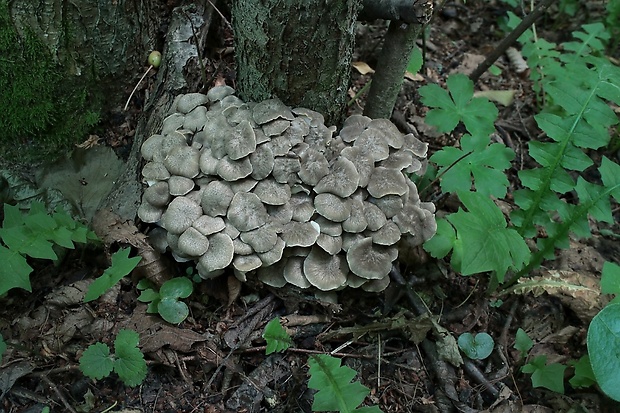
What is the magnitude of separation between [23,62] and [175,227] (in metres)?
1.51

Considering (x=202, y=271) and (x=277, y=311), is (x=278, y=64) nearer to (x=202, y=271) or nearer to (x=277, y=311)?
(x=202, y=271)

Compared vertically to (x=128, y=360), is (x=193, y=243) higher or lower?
higher

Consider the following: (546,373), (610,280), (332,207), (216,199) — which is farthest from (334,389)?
(610,280)

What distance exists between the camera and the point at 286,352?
3.07m

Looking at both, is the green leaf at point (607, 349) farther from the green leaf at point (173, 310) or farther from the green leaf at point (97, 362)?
the green leaf at point (97, 362)

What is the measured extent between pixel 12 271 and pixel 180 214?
92 cm

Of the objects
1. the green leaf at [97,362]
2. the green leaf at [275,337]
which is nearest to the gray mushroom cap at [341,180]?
the green leaf at [275,337]

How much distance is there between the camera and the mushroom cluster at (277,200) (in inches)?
114

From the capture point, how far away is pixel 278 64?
118 inches

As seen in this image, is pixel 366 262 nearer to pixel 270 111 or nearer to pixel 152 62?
pixel 270 111

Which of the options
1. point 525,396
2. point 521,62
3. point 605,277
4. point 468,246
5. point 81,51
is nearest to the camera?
point 468,246

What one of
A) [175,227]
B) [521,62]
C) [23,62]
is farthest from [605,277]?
[23,62]

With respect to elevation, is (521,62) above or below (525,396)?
above

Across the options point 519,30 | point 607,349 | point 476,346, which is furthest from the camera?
point 519,30
